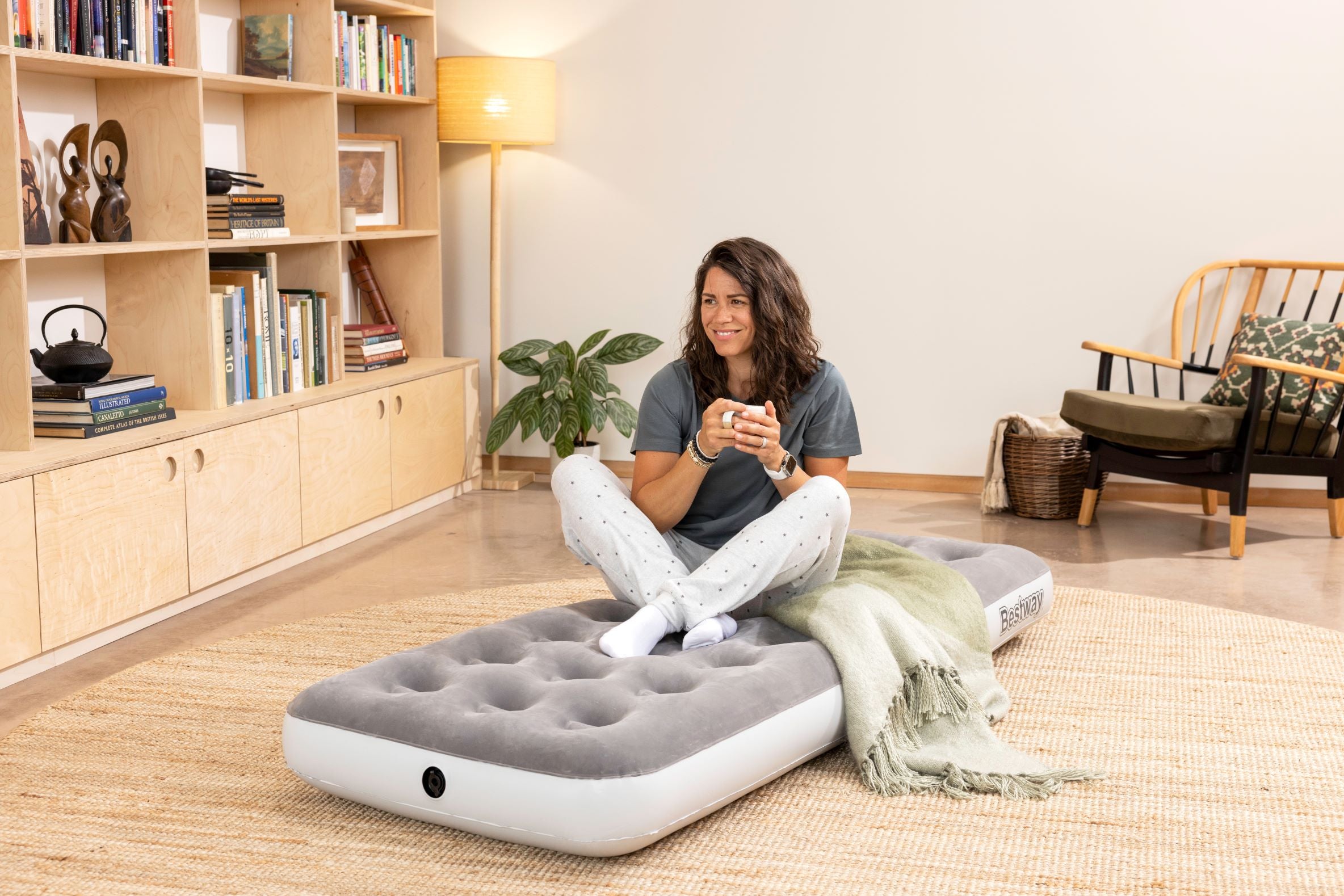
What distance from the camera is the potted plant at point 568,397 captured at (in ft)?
16.5

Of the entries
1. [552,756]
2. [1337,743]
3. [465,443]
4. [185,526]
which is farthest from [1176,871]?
[465,443]

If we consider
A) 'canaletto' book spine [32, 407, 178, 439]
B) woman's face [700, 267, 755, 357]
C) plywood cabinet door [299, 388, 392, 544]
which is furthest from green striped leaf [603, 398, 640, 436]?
woman's face [700, 267, 755, 357]

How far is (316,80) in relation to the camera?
174 inches

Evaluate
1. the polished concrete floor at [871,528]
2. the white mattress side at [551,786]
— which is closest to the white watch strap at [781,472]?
the white mattress side at [551,786]

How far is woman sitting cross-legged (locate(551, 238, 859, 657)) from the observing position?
8.29 feet

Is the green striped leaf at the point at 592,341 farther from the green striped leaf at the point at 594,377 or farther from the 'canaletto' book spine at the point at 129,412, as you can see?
the 'canaletto' book spine at the point at 129,412

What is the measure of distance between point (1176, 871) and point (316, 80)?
11.9ft

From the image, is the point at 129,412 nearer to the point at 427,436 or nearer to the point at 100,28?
the point at 100,28

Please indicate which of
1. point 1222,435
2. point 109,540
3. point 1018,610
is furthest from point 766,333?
point 1222,435

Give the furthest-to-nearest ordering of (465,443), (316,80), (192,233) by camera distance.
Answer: (465,443) → (316,80) → (192,233)

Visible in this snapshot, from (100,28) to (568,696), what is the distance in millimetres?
2324

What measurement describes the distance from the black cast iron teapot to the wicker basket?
3.01m

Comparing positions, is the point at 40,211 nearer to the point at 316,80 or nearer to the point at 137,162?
the point at 137,162

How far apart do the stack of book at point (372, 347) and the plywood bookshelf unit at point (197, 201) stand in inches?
9.0
